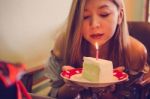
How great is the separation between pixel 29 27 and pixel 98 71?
229 millimetres

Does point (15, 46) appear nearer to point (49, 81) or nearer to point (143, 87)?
point (49, 81)

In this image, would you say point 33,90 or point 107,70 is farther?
point 33,90

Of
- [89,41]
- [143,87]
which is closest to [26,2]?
[89,41]

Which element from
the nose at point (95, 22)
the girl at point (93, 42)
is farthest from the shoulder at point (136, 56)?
the nose at point (95, 22)

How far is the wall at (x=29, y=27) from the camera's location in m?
0.71

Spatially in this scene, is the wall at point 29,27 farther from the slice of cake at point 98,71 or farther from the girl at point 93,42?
the slice of cake at point 98,71

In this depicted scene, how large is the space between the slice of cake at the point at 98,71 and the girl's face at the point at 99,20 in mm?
105

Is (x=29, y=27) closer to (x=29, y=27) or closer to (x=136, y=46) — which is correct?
(x=29, y=27)

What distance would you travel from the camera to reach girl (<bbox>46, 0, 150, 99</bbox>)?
74 cm

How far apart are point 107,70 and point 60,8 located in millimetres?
239

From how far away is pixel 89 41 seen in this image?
2.52ft

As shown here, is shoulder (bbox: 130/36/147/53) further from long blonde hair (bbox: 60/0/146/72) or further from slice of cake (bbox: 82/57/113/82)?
slice of cake (bbox: 82/57/113/82)

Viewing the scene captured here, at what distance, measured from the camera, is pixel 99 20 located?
A: 740mm

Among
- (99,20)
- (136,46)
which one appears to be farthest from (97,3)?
(136,46)
